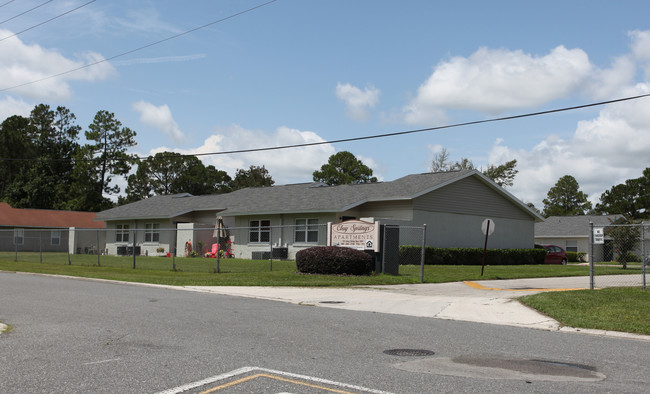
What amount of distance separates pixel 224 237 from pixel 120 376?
3165 centimetres

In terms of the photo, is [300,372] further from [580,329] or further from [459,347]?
[580,329]

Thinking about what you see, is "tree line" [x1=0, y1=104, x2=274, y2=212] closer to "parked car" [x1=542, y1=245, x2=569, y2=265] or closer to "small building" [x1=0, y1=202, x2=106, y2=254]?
"small building" [x1=0, y1=202, x2=106, y2=254]

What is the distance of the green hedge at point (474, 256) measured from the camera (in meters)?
30.1

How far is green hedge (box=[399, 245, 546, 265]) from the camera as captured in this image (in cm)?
3009

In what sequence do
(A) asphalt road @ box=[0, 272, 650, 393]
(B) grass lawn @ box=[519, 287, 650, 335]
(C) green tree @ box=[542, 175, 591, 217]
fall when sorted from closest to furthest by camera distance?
1. (A) asphalt road @ box=[0, 272, 650, 393]
2. (B) grass lawn @ box=[519, 287, 650, 335]
3. (C) green tree @ box=[542, 175, 591, 217]

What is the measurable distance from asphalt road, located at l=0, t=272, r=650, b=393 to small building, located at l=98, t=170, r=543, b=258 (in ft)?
60.3

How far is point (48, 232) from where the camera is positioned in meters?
51.8

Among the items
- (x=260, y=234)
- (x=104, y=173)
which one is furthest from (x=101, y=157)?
(x=260, y=234)

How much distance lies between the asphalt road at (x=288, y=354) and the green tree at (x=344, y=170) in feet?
232

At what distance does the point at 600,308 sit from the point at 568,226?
44.9 metres

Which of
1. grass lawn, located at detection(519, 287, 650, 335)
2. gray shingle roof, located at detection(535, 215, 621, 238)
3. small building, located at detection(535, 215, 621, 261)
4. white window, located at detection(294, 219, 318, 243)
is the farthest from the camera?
gray shingle roof, located at detection(535, 215, 621, 238)

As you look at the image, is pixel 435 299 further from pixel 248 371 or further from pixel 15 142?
pixel 15 142

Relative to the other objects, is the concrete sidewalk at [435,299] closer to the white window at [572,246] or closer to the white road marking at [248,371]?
the white road marking at [248,371]

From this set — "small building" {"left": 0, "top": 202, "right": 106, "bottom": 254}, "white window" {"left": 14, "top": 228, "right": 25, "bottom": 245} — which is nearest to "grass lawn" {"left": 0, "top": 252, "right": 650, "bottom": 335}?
"white window" {"left": 14, "top": 228, "right": 25, "bottom": 245}
